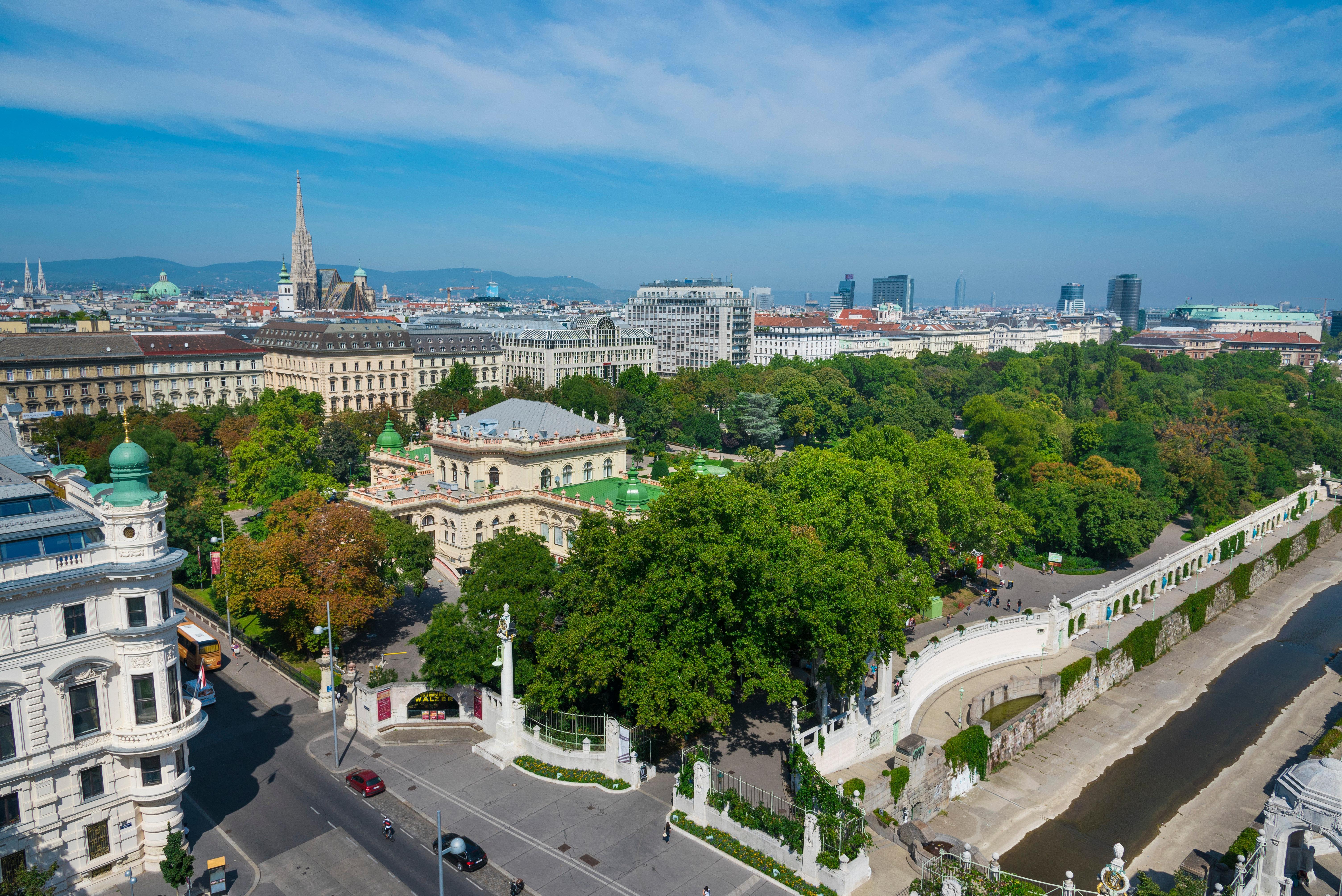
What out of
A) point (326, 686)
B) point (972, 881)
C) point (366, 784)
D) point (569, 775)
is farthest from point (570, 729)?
point (972, 881)

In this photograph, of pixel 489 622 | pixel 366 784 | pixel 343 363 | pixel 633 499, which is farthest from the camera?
pixel 343 363

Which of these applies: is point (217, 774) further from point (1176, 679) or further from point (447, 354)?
point (447, 354)

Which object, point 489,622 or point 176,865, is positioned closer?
point 176,865

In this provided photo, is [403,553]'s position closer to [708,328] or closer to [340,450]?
[340,450]

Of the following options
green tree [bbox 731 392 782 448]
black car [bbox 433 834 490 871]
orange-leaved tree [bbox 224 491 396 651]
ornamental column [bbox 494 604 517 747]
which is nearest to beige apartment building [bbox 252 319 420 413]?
green tree [bbox 731 392 782 448]

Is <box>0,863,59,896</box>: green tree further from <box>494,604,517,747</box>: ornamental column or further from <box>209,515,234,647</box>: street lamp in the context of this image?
<box>209,515,234,647</box>: street lamp

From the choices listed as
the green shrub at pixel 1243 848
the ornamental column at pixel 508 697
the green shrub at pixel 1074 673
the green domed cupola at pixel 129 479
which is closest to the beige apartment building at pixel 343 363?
the ornamental column at pixel 508 697
